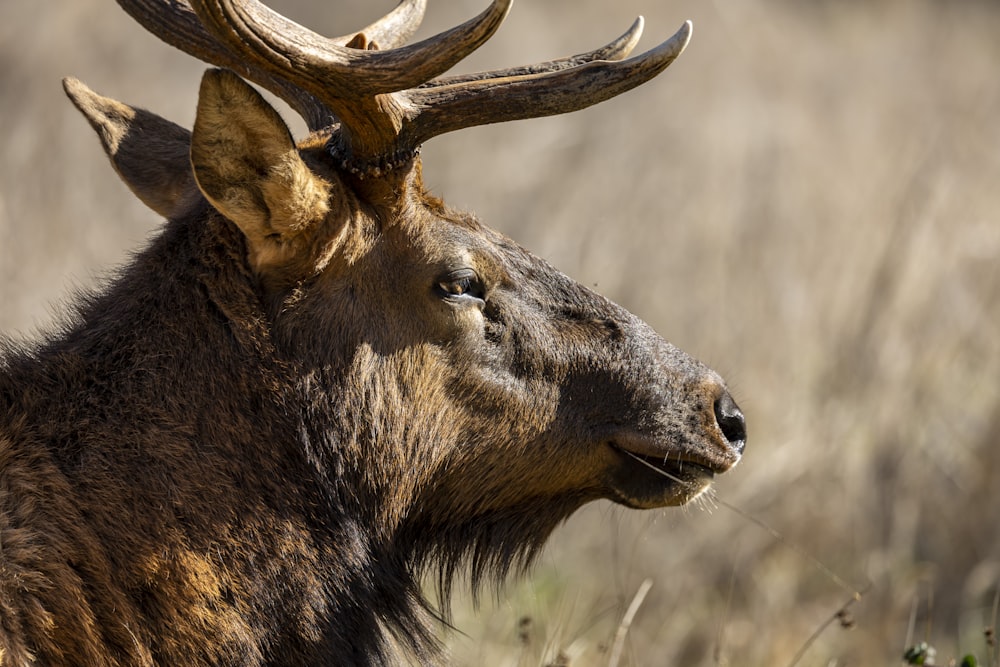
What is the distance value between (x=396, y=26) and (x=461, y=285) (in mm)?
1262

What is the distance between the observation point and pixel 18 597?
286 cm

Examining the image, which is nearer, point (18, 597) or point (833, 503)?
point (18, 597)

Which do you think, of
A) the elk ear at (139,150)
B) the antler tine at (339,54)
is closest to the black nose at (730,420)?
the antler tine at (339,54)

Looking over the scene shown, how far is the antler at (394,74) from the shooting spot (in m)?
3.14

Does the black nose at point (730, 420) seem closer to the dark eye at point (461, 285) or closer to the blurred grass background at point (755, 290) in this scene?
the dark eye at point (461, 285)

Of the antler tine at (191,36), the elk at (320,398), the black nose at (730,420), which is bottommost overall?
the elk at (320,398)

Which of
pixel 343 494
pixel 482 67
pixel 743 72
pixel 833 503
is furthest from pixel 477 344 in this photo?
pixel 743 72

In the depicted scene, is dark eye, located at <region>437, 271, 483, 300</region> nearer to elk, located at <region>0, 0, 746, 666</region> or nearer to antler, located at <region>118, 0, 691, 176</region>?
elk, located at <region>0, 0, 746, 666</region>

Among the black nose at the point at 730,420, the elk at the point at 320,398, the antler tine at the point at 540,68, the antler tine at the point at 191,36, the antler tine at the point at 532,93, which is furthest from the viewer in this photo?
the antler tine at the point at 191,36

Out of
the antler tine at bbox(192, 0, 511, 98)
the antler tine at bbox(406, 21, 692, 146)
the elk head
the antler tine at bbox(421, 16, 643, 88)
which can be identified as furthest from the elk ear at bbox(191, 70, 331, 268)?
the antler tine at bbox(421, 16, 643, 88)

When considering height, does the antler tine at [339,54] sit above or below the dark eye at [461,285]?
above

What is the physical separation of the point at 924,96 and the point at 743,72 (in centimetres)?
175

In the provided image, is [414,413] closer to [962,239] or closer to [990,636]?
[990,636]

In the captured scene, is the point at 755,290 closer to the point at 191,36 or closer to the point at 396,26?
the point at 396,26
